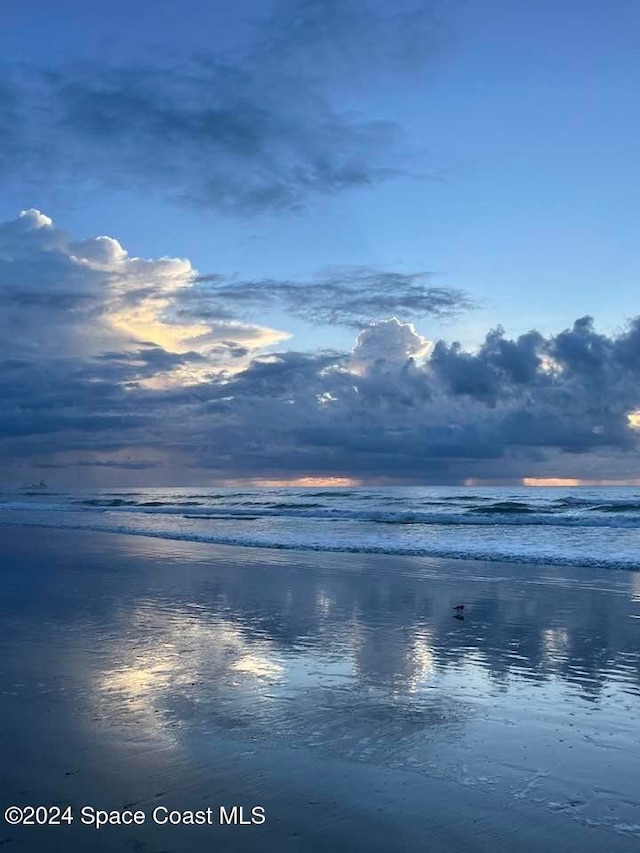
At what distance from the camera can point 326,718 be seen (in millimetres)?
7625

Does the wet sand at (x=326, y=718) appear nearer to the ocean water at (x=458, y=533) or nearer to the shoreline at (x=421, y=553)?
the shoreline at (x=421, y=553)

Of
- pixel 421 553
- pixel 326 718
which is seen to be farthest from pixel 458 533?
pixel 326 718

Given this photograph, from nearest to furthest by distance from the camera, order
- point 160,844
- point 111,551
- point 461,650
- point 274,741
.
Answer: point 160,844 → point 274,741 → point 461,650 → point 111,551

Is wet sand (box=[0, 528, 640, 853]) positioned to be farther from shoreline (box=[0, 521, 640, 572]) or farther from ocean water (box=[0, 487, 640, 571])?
ocean water (box=[0, 487, 640, 571])

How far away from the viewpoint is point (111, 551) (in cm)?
2562

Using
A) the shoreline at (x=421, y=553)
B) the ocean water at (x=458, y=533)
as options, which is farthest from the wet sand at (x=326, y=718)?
the ocean water at (x=458, y=533)

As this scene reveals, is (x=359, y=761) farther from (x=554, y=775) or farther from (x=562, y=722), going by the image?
(x=562, y=722)

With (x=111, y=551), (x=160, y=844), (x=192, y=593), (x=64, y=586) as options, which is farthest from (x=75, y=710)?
(x=111, y=551)

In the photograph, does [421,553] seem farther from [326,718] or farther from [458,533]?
[326,718]

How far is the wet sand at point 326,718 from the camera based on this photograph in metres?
5.25

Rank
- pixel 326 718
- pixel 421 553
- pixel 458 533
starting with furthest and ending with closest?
1. pixel 458 533
2. pixel 421 553
3. pixel 326 718

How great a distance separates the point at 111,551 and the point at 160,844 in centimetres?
2175

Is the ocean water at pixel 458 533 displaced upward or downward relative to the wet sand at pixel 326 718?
downward

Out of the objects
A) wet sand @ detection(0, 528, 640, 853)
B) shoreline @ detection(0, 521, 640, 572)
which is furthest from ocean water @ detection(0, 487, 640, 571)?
wet sand @ detection(0, 528, 640, 853)
